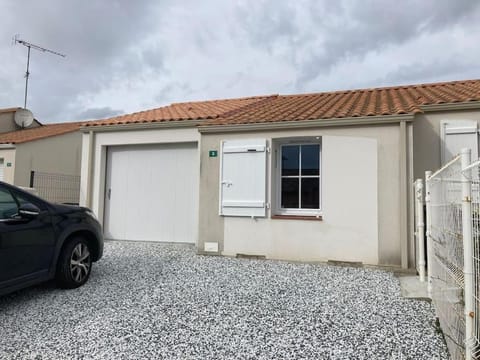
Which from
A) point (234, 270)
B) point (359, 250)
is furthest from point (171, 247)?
point (359, 250)

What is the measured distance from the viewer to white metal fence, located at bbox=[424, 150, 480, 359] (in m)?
2.20

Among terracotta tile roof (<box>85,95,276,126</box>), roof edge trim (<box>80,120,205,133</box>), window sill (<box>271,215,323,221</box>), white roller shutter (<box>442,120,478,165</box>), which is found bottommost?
window sill (<box>271,215,323,221</box>)

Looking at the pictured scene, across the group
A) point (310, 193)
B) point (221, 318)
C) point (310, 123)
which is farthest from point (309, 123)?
point (221, 318)

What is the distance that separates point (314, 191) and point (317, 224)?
0.71 m

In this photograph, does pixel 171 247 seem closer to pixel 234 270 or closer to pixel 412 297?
pixel 234 270

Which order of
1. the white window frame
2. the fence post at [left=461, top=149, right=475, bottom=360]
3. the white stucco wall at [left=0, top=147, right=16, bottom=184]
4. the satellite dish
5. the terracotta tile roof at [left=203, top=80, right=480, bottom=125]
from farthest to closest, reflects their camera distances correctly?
the satellite dish, the white stucco wall at [left=0, top=147, right=16, bottom=184], the white window frame, the terracotta tile roof at [left=203, top=80, right=480, bottom=125], the fence post at [left=461, top=149, right=475, bottom=360]

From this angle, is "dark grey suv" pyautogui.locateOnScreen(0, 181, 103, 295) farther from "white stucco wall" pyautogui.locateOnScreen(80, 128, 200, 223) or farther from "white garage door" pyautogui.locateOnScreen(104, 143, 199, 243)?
"white stucco wall" pyautogui.locateOnScreen(80, 128, 200, 223)

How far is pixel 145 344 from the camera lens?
306 cm

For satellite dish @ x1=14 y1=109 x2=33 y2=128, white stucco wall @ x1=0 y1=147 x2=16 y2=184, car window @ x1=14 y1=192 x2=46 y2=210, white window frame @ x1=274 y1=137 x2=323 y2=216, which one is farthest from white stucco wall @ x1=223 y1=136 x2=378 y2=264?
satellite dish @ x1=14 y1=109 x2=33 y2=128

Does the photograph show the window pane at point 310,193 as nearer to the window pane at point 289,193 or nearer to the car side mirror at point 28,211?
the window pane at point 289,193

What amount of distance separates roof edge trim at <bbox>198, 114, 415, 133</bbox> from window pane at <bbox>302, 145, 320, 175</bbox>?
0.53 meters

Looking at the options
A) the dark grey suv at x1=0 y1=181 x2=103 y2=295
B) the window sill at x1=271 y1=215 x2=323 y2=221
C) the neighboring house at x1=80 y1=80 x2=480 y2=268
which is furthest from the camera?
the window sill at x1=271 y1=215 x2=323 y2=221

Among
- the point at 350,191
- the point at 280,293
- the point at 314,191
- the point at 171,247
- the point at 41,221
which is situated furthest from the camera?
the point at 171,247

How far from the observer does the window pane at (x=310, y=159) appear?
6.70 metres
